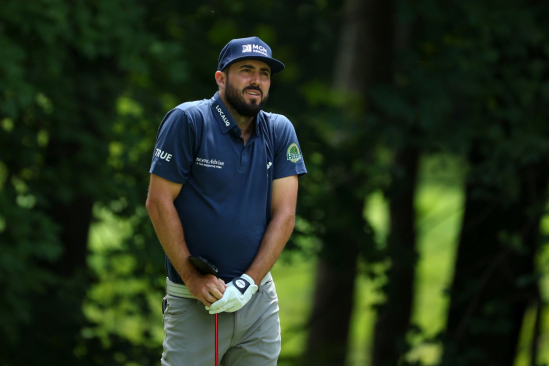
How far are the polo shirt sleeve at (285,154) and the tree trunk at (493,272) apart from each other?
465cm

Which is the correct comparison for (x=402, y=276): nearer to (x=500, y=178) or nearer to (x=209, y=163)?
(x=500, y=178)

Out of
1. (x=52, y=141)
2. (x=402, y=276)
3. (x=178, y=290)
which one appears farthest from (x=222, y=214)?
(x=402, y=276)

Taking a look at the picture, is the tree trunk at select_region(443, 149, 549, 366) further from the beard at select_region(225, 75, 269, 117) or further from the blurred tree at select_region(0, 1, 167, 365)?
the beard at select_region(225, 75, 269, 117)

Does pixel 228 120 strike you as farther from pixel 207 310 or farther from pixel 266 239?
pixel 207 310

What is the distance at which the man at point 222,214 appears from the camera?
9.66ft

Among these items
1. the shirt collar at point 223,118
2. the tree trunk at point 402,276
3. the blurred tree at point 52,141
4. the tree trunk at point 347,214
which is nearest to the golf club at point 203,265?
the shirt collar at point 223,118

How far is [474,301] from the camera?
8.05 metres

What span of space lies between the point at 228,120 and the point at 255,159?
20 centimetres

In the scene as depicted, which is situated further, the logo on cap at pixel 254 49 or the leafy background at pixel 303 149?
the leafy background at pixel 303 149

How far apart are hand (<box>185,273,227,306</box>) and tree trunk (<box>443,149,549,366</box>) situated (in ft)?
16.6

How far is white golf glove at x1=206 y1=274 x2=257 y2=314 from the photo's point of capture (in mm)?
2875

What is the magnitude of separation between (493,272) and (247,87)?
19.0 feet

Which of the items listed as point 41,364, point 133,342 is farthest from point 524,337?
point 41,364

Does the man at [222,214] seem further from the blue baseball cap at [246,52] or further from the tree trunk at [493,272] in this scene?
the tree trunk at [493,272]
